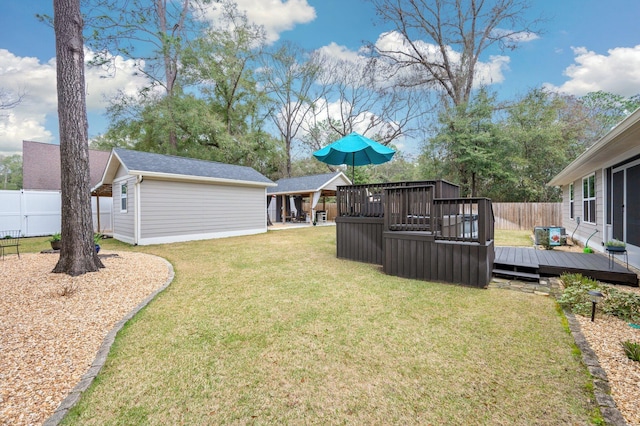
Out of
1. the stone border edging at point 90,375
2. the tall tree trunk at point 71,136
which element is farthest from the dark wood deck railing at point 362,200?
the tall tree trunk at point 71,136

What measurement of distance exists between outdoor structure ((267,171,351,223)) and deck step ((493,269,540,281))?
12481 millimetres

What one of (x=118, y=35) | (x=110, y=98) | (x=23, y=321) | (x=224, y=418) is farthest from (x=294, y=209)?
(x=224, y=418)

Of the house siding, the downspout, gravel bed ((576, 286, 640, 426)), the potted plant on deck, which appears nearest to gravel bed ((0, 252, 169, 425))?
the downspout

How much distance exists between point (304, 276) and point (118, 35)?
7620 mm

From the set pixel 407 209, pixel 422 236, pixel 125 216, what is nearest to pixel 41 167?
pixel 125 216

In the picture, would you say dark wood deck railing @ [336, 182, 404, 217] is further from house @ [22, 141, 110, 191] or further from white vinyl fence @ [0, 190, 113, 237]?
house @ [22, 141, 110, 191]

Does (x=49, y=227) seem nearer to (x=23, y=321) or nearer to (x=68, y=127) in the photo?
(x=68, y=127)

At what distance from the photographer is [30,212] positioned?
470 inches

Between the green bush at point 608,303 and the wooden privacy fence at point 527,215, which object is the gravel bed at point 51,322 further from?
the wooden privacy fence at point 527,215

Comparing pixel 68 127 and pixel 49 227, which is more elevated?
pixel 68 127

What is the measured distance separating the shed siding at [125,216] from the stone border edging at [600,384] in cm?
1123

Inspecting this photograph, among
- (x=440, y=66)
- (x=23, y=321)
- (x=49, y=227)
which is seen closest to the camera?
(x=23, y=321)

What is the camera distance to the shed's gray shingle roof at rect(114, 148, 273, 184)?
9320 millimetres

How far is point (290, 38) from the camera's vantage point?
74.5ft
